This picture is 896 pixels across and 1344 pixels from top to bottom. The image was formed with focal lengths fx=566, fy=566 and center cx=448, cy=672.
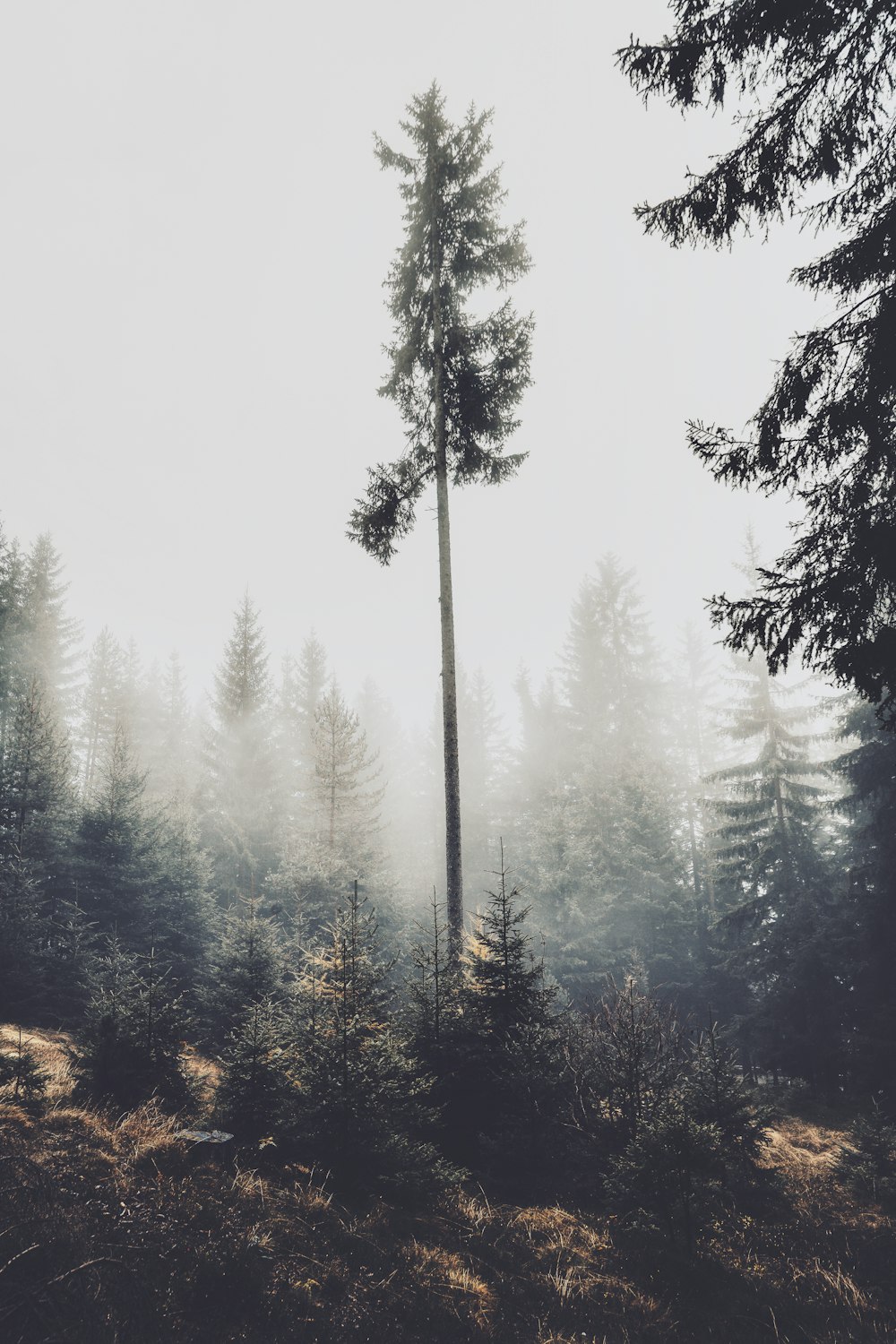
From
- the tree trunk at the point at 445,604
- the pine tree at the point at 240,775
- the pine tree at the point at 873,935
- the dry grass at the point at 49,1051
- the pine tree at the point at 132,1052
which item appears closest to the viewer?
the dry grass at the point at 49,1051

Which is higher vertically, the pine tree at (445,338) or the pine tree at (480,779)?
the pine tree at (445,338)

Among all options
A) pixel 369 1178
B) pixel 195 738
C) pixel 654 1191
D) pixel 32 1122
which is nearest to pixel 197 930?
pixel 32 1122

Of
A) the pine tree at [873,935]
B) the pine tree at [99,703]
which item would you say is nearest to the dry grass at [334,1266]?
the pine tree at [873,935]

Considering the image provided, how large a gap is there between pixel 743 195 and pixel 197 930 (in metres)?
24.1

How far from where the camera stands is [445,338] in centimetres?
1257

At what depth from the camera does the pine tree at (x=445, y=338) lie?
1223 cm

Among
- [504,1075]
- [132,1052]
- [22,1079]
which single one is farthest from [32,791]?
[504,1075]

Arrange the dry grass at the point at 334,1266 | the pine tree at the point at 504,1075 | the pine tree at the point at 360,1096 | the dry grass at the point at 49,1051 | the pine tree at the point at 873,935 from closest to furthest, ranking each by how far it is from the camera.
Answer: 1. the dry grass at the point at 334,1266
2. the pine tree at the point at 360,1096
3. the pine tree at the point at 504,1075
4. the dry grass at the point at 49,1051
5. the pine tree at the point at 873,935

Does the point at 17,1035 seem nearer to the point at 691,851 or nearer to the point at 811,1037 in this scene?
the point at 811,1037

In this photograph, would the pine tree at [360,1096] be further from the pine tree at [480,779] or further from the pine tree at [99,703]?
the pine tree at [99,703]

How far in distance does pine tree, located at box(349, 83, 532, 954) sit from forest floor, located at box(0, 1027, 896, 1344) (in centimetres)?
838

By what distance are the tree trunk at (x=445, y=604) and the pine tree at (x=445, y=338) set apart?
3cm

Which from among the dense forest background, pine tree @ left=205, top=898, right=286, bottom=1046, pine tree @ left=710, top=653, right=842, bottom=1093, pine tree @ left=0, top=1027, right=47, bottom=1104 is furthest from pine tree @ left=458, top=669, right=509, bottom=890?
pine tree @ left=0, top=1027, right=47, bottom=1104

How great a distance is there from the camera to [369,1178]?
6137mm
